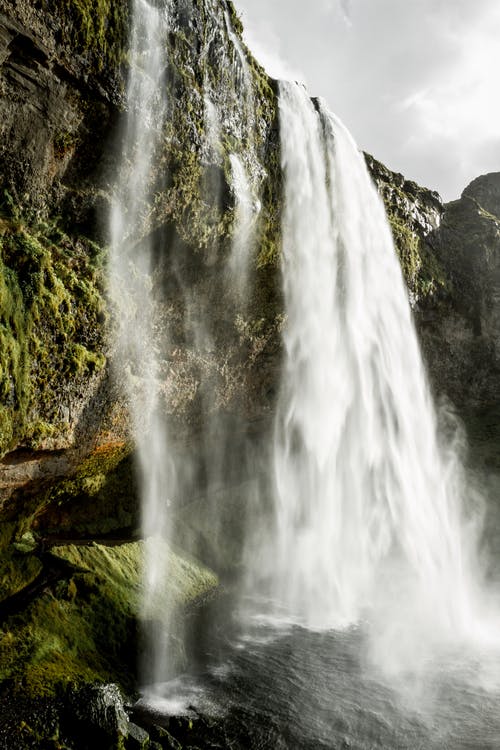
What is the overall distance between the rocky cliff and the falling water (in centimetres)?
26

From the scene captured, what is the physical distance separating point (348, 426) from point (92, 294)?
401 inches

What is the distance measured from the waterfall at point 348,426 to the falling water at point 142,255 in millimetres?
4484

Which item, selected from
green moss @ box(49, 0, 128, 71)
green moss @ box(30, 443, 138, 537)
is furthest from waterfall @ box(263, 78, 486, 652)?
green moss @ box(30, 443, 138, 537)

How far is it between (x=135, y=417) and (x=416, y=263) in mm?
14180

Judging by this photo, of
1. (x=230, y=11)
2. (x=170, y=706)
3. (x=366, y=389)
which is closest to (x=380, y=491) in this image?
(x=366, y=389)

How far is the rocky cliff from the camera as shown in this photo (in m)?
8.42

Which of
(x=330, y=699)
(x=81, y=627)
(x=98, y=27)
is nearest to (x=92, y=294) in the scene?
(x=98, y=27)

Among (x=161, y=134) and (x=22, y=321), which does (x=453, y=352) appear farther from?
(x=22, y=321)

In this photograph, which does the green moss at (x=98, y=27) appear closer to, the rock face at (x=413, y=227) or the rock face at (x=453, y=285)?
the rock face at (x=413, y=227)

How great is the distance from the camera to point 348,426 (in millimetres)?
16703

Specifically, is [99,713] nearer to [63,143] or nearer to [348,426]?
[63,143]

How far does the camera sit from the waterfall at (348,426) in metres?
14.6

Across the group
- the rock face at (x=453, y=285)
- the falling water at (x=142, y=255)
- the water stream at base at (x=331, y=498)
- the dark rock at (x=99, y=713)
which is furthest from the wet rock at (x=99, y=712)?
the rock face at (x=453, y=285)

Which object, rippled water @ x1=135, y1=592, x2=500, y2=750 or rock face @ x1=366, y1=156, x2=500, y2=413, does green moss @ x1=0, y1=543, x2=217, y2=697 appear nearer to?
rippled water @ x1=135, y1=592, x2=500, y2=750
